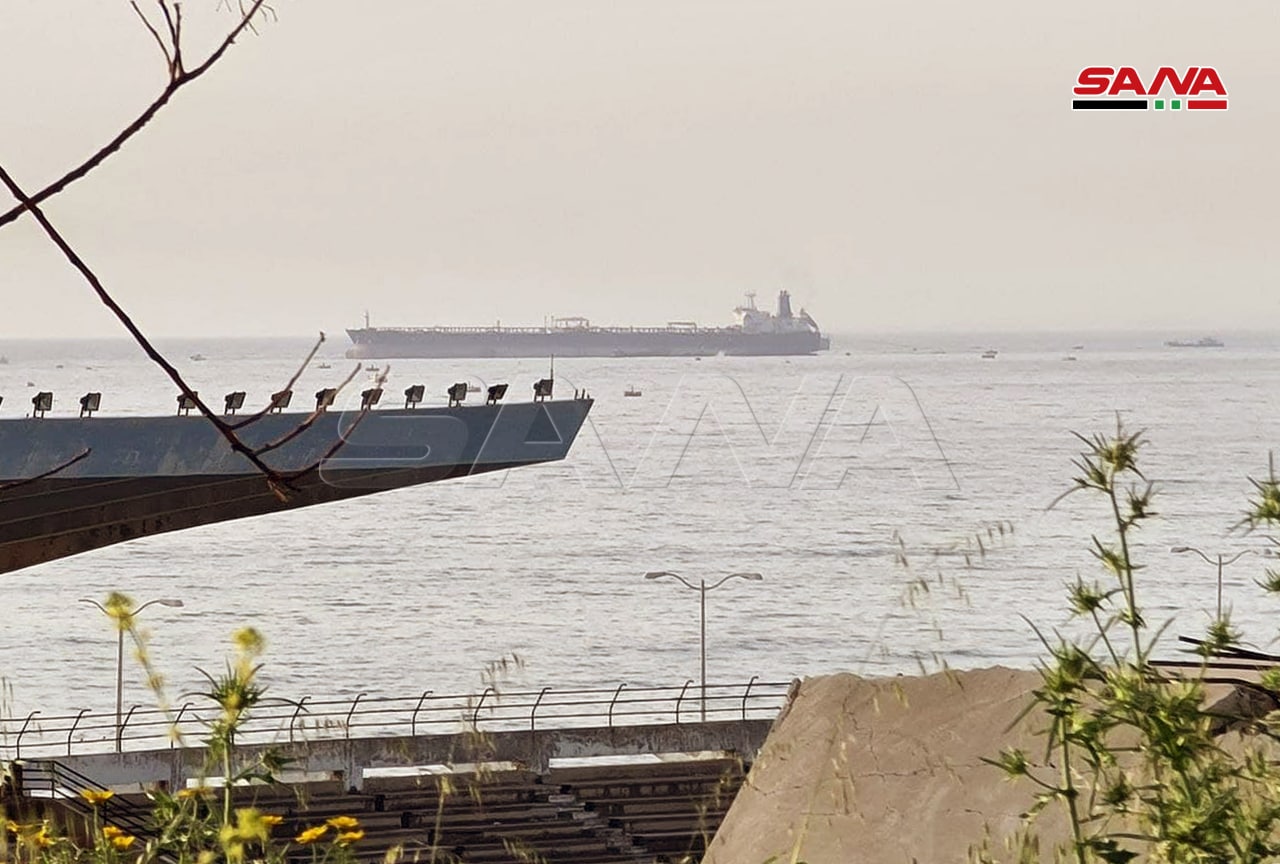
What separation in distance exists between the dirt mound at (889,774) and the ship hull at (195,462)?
551 inches

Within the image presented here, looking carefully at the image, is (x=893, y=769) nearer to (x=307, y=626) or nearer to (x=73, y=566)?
(x=307, y=626)

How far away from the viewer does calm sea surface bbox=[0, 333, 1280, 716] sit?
170 feet

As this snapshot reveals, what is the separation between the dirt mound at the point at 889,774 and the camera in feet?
12.0

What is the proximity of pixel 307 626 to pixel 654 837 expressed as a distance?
112 feet

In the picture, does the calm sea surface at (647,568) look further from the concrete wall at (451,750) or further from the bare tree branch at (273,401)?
the bare tree branch at (273,401)

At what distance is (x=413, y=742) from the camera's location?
3334 cm

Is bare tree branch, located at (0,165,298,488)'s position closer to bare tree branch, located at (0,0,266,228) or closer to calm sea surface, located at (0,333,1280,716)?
bare tree branch, located at (0,0,266,228)

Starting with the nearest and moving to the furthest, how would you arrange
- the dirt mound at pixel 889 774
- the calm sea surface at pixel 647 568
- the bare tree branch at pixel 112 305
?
the bare tree branch at pixel 112 305
the dirt mound at pixel 889 774
the calm sea surface at pixel 647 568

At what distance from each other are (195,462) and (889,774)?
16.0m

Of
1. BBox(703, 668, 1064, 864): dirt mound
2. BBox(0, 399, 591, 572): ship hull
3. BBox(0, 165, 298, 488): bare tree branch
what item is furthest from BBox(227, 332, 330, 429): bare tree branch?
BBox(0, 399, 591, 572): ship hull

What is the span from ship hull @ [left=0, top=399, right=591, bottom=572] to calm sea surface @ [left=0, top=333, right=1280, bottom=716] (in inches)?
231

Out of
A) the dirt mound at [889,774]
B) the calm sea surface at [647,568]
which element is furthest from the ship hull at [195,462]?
the dirt mound at [889,774]

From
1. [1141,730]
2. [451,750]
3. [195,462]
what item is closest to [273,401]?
[1141,730]

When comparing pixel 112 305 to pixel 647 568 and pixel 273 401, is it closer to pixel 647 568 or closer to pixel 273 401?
pixel 273 401
